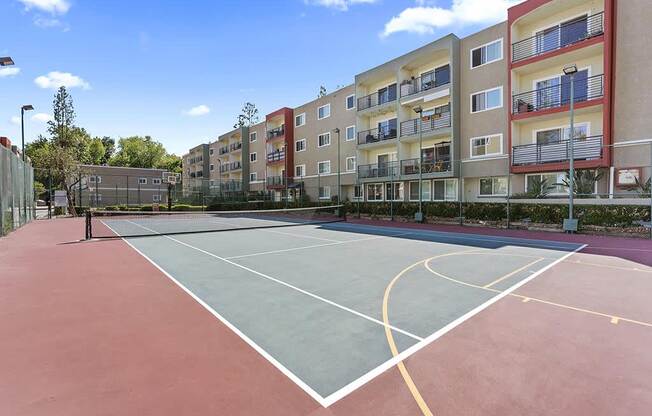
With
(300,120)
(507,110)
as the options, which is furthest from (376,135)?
(300,120)

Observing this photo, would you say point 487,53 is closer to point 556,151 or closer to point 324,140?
point 556,151

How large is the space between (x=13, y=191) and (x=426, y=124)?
2797cm

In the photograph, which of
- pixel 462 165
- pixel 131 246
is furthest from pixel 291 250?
pixel 462 165

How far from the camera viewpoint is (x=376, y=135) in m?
33.6

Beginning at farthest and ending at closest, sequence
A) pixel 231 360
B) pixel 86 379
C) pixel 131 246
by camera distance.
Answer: pixel 131 246
pixel 231 360
pixel 86 379

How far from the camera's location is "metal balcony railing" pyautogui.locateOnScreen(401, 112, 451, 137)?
27.1 meters

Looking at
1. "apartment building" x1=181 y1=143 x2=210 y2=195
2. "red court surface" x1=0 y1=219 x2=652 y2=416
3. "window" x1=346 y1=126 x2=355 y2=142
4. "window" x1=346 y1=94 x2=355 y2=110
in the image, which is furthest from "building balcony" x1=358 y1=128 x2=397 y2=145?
"apartment building" x1=181 y1=143 x2=210 y2=195

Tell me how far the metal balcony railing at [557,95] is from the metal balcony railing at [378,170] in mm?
10710

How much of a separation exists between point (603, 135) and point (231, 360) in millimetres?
23172

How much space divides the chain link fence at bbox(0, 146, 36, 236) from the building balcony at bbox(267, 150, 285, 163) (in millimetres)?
26711

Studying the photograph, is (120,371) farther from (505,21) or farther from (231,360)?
(505,21)

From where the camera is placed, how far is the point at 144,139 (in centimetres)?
9581

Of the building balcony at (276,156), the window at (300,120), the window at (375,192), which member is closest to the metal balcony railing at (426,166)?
the window at (375,192)

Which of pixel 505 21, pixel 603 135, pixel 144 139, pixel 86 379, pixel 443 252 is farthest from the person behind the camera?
pixel 144 139
